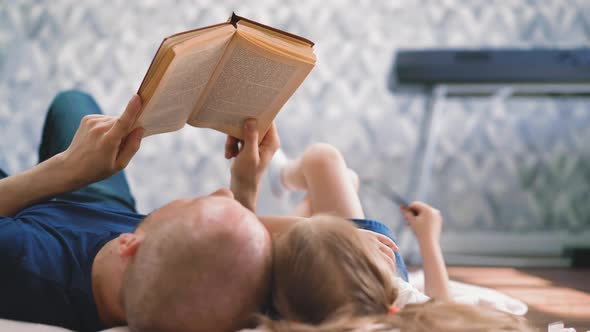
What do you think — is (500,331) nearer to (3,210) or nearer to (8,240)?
(8,240)

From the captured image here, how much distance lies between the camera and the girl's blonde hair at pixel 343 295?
608 mm

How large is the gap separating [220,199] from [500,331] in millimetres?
373

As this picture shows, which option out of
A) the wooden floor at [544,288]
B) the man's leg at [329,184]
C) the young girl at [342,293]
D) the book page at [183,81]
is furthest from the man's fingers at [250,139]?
the wooden floor at [544,288]

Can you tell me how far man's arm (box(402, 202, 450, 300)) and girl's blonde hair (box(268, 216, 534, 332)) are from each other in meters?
0.53

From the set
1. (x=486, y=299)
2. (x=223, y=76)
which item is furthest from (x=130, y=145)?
(x=486, y=299)

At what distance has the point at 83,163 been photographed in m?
0.89

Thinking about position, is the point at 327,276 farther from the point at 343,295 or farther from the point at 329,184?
the point at 329,184

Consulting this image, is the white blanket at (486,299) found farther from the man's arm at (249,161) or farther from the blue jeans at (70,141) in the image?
the blue jeans at (70,141)

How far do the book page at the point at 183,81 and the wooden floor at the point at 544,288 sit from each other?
0.86m

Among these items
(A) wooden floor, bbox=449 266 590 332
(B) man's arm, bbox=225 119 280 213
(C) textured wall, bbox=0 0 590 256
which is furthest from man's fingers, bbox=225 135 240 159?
(C) textured wall, bbox=0 0 590 256

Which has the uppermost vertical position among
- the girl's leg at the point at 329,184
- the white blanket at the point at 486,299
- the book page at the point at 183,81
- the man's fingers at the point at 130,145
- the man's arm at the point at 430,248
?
the book page at the point at 183,81

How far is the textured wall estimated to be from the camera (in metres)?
2.42

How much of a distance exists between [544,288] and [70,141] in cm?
145

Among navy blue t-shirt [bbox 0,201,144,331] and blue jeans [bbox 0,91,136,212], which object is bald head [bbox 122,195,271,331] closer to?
navy blue t-shirt [bbox 0,201,144,331]
